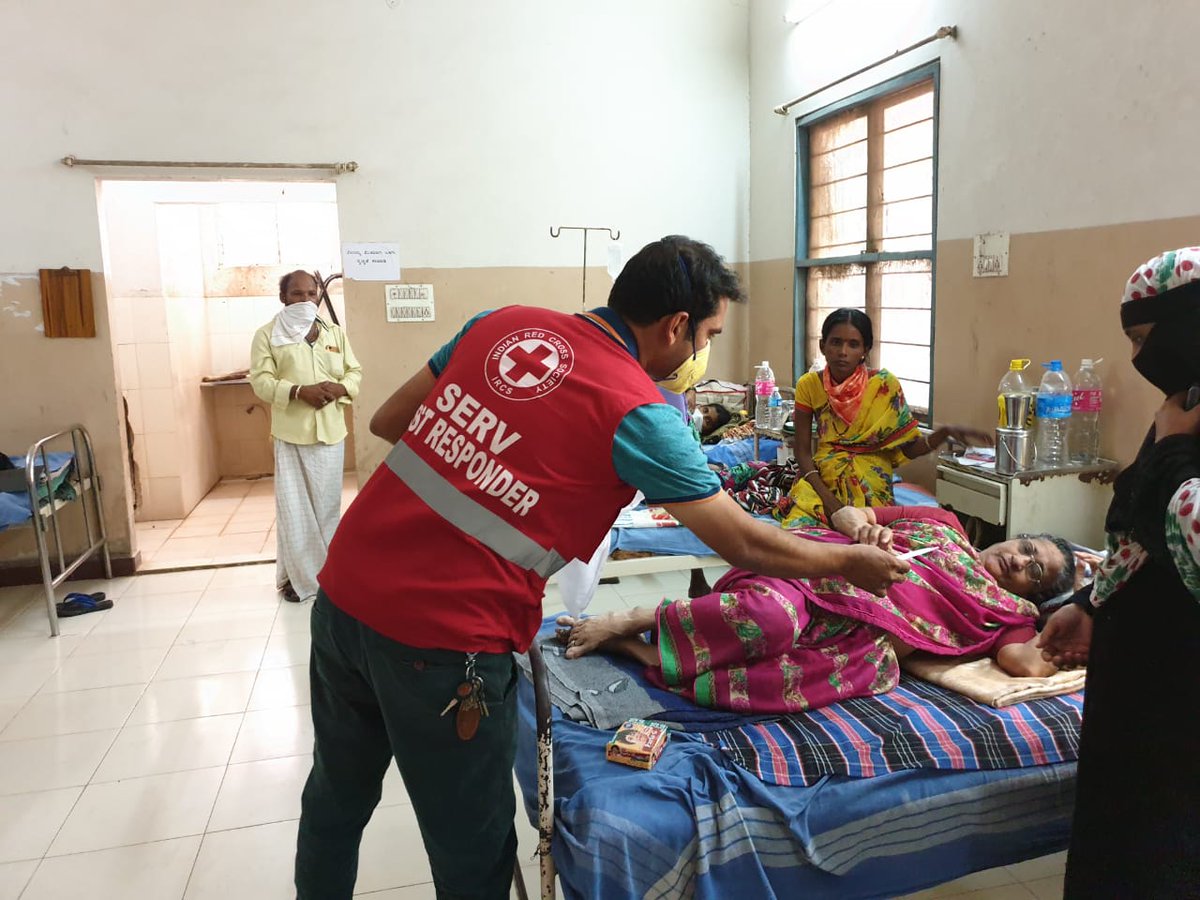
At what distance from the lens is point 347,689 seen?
58.7 inches

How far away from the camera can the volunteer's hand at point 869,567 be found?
5.11 feet

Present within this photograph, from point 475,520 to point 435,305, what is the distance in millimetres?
3698

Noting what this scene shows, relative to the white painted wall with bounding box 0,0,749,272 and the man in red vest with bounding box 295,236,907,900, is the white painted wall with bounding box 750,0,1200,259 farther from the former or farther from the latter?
the man in red vest with bounding box 295,236,907,900

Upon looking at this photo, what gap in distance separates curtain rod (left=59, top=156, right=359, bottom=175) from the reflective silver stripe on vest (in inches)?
146

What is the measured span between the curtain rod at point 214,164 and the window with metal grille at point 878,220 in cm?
252

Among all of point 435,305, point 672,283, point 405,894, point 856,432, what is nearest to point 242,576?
point 435,305

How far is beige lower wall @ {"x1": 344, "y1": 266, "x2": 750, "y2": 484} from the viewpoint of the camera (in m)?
4.78

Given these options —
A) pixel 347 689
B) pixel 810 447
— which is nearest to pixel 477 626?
pixel 347 689

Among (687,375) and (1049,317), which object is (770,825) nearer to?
(687,375)

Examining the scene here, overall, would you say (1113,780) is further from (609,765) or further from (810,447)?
(810,447)

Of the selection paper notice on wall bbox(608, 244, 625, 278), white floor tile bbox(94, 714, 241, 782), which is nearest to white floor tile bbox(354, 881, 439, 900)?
white floor tile bbox(94, 714, 241, 782)

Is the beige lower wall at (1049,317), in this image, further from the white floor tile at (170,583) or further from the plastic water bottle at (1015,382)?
the white floor tile at (170,583)

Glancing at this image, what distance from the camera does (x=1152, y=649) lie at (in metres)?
1.34

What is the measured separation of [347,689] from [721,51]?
4744 millimetres
